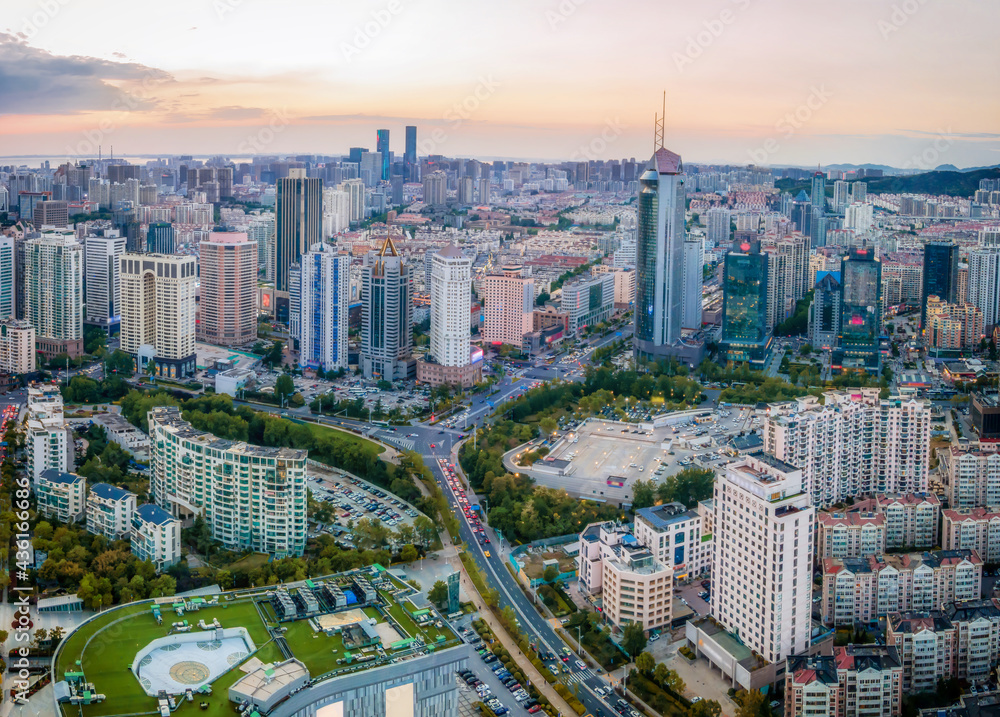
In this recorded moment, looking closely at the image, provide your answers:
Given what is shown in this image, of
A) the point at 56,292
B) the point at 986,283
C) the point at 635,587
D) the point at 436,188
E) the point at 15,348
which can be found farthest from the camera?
the point at 436,188

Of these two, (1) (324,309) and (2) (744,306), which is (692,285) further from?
(1) (324,309)

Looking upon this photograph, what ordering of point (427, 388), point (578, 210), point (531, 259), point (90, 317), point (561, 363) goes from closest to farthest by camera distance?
point (427, 388)
point (561, 363)
point (90, 317)
point (531, 259)
point (578, 210)

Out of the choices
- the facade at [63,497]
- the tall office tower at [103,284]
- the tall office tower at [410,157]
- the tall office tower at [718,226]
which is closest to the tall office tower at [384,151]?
the tall office tower at [410,157]

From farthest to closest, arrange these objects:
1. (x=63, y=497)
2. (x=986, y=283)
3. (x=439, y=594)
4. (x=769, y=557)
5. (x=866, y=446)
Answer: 1. (x=986, y=283)
2. (x=866, y=446)
3. (x=63, y=497)
4. (x=439, y=594)
5. (x=769, y=557)

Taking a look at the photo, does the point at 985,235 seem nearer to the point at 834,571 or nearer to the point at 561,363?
the point at 561,363

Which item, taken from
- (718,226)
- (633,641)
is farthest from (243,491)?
(718,226)

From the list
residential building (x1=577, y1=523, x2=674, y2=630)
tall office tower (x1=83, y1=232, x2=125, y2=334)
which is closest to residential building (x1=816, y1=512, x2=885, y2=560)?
residential building (x1=577, y1=523, x2=674, y2=630)

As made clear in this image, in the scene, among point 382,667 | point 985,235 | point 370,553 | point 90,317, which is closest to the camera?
point 382,667

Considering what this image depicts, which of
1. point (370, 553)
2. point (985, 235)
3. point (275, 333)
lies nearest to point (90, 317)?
point (275, 333)

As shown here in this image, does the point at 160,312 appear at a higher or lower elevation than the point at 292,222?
lower
